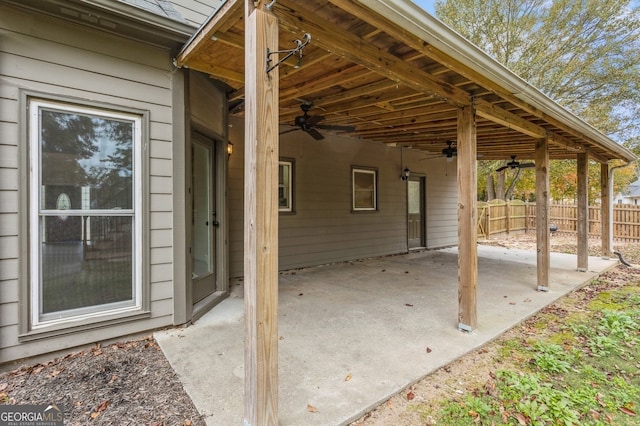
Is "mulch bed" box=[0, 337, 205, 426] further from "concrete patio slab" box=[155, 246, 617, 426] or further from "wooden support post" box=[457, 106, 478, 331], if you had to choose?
"wooden support post" box=[457, 106, 478, 331]

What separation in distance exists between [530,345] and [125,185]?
13.6 feet

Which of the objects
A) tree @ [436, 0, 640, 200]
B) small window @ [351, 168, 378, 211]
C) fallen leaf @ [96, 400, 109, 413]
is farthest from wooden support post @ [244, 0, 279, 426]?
tree @ [436, 0, 640, 200]

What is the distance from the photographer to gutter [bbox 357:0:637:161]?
1.89 m

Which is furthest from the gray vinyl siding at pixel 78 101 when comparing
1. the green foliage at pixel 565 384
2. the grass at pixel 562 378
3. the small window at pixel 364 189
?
the small window at pixel 364 189

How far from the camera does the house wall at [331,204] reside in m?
5.40

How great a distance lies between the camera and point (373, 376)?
7.78ft

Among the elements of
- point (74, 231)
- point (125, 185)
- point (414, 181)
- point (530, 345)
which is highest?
point (414, 181)

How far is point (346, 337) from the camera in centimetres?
309

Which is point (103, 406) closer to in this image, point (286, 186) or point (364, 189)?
point (286, 186)

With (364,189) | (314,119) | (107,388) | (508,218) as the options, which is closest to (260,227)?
(107,388)

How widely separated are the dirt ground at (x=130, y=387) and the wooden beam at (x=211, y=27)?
2554mm

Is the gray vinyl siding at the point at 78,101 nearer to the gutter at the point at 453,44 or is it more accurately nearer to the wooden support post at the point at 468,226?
the gutter at the point at 453,44

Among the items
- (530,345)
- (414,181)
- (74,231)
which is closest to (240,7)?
(74,231)

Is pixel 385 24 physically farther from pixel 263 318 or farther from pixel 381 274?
pixel 381 274
